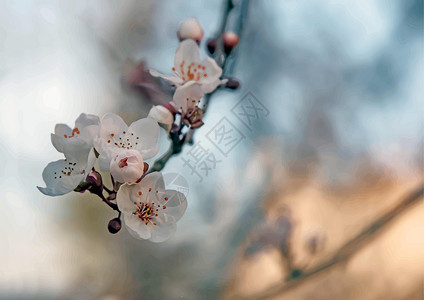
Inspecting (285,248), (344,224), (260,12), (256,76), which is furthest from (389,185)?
(260,12)

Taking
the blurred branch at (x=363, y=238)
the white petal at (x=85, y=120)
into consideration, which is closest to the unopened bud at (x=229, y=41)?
the white petal at (x=85, y=120)

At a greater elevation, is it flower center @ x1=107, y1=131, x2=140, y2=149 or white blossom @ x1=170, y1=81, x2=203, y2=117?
white blossom @ x1=170, y1=81, x2=203, y2=117

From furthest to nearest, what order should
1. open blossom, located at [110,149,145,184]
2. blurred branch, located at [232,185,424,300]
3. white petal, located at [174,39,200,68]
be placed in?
blurred branch, located at [232,185,424,300]
white petal, located at [174,39,200,68]
open blossom, located at [110,149,145,184]

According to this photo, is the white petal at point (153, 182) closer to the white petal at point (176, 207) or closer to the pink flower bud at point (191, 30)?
the white petal at point (176, 207)

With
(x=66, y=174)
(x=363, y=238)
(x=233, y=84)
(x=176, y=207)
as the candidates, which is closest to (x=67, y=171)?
(x=66, y=174)

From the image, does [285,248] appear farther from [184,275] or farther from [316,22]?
[316,22]

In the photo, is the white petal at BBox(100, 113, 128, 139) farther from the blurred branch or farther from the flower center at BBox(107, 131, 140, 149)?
the blurred branch

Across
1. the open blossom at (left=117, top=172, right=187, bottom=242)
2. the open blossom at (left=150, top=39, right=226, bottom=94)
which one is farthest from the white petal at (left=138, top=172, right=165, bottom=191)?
the open blossom at (left=150, top=39, right=226, bottom=94)
